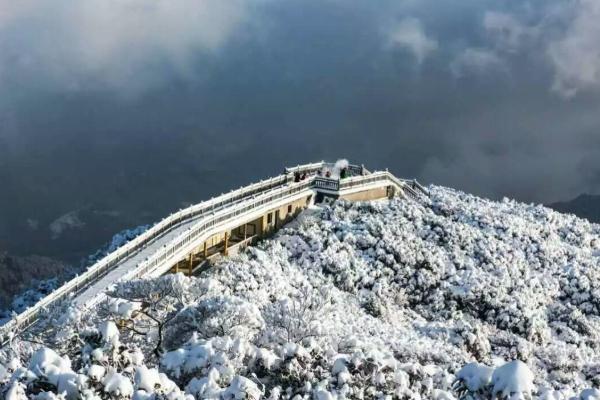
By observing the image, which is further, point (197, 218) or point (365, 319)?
point (197, 218)

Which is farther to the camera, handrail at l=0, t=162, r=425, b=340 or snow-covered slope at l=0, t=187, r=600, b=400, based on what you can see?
handrail at l=0, t=162, r=425, b=340

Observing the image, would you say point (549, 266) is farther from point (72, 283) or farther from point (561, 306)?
point (72, 283)

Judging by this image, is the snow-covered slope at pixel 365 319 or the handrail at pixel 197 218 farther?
the handrail at pixel 197 218

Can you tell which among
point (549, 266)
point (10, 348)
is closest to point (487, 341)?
point (549, 266)

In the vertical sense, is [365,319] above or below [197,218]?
below
